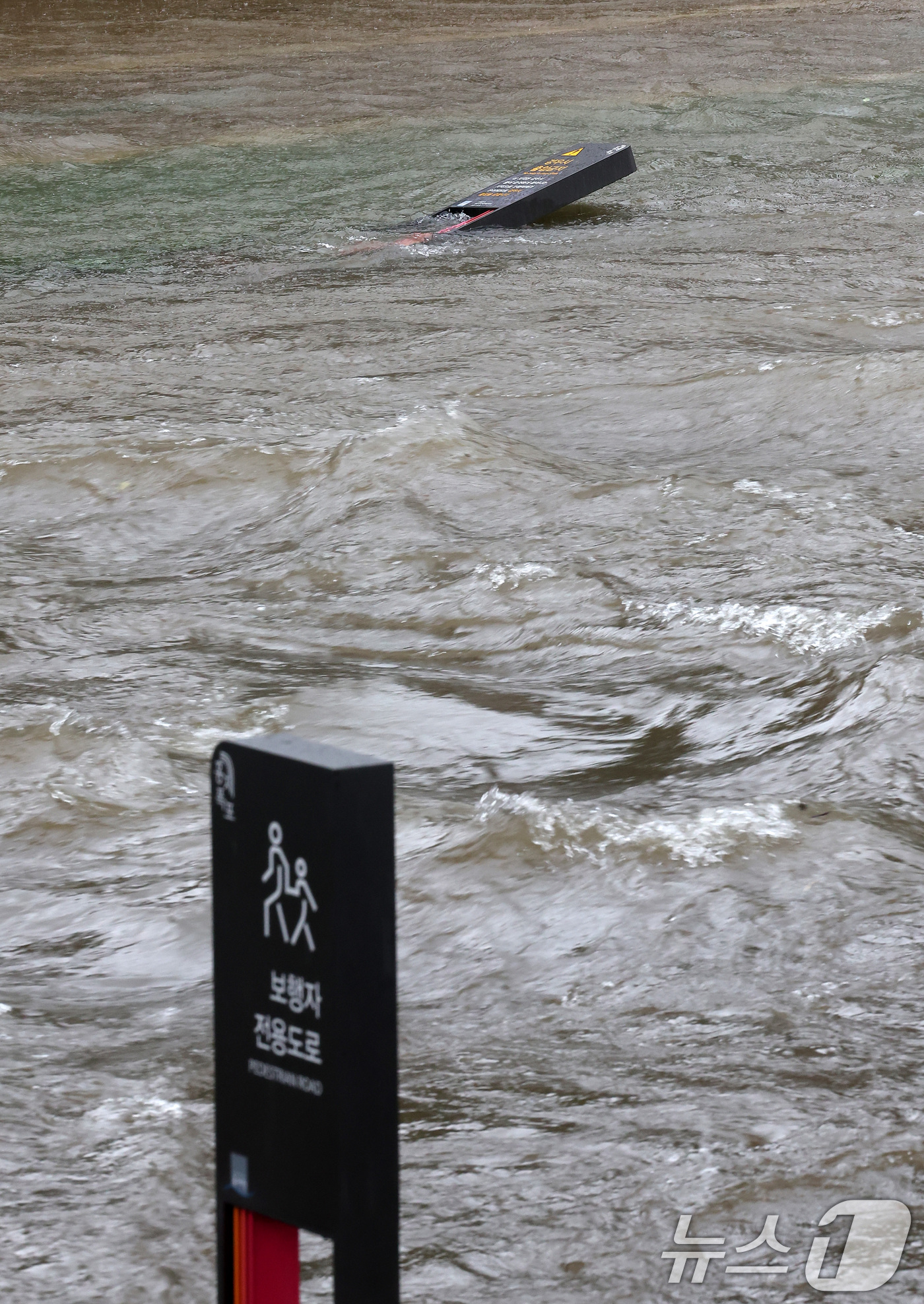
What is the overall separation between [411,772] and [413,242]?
5.01 m

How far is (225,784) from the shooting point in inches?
36.3

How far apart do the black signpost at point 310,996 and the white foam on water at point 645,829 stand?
141 centimetres

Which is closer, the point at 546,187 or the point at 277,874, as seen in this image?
the point at 277,874

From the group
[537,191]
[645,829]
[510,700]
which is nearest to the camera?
[645,829]

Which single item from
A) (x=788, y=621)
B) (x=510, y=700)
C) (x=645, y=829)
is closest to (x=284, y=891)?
(x=645, y=829)

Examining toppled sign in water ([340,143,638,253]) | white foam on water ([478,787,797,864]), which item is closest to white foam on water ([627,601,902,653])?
white foam on water ([478,787,797,864])

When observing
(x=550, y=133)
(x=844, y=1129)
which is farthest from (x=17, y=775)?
(x=550, y=133)

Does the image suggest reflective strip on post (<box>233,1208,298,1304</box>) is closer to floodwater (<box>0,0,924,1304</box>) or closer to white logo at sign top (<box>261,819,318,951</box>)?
white logo at sign top (<box>261,819,318,951</box>)

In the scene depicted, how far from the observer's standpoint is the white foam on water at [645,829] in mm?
2320

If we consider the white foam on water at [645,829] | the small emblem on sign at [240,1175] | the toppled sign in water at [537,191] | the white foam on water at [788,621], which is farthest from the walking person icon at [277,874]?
the toppled sign in water at [537,191]

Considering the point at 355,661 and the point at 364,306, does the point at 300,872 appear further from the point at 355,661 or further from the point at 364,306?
the point at 364,306

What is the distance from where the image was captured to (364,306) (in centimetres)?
608

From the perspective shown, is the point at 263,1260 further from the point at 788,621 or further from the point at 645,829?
the point at 788,621

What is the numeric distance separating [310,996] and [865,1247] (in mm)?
890
